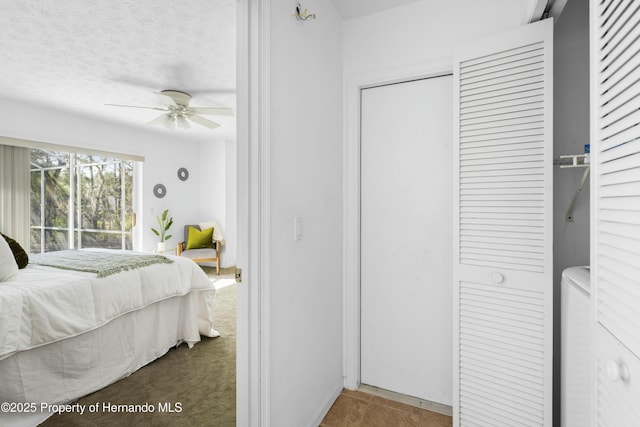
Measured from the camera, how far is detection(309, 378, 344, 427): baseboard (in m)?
1.75

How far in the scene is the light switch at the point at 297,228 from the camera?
1.55 metres

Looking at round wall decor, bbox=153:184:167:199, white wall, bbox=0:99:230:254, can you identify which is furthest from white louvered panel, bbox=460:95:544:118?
round wall decor, bbox=153:184:167:199

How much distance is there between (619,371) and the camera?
704 millimetres

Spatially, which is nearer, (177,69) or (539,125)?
(539,125)

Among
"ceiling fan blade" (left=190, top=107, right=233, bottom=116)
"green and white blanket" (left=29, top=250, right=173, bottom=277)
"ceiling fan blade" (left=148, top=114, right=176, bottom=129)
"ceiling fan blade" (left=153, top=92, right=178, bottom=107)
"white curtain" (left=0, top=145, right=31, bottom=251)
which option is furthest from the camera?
"white curtain" (left=0, top=145, right=31, bottom=251)

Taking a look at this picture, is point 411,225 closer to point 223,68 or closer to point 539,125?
point 539,125

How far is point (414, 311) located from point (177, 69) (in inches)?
113

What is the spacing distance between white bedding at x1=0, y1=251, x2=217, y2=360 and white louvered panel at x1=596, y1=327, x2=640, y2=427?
8.22 feet

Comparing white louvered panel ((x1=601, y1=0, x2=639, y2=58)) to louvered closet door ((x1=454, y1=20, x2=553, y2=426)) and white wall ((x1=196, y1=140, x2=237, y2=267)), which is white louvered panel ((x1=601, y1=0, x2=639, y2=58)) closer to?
louvered closet door ((x1=454, y1=20, x2=553, y2=426))

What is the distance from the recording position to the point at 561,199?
5.35 feet

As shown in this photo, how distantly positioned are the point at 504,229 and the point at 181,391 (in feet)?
7.31

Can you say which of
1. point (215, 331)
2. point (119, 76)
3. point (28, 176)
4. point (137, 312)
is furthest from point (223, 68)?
point (28, 176)

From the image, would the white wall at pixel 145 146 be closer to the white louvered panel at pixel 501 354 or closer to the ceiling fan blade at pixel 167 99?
the ceiling fan blade at pixel 167 99

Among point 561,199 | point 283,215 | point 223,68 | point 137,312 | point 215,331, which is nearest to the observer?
point 283,215
